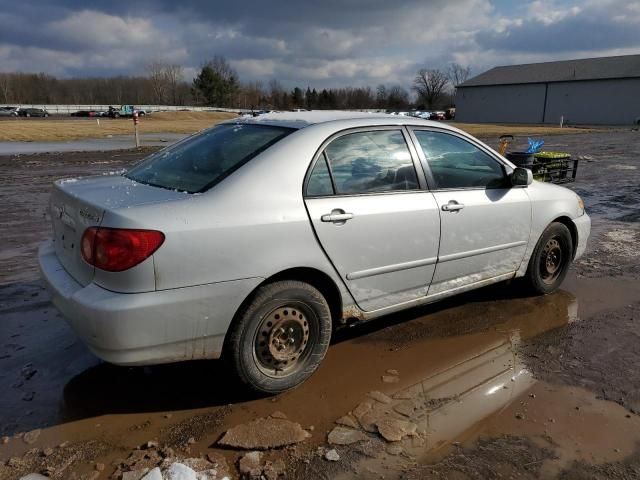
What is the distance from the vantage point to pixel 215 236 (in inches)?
112

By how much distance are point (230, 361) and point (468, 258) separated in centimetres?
210

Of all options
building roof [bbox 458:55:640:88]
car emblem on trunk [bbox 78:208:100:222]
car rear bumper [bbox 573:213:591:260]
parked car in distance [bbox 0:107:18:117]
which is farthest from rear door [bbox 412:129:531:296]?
parked car in distance [bbox 0:107:18:117]

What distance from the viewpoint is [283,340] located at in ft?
10.6

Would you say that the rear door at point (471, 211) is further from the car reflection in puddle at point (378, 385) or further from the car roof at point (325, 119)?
the car reflection in puddle at point (378, 385)

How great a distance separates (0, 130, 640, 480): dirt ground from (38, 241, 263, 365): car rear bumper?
47cm

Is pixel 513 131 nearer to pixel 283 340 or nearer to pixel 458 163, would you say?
pixel 458 163

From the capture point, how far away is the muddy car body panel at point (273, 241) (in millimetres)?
2758

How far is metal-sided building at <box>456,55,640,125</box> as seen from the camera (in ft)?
216

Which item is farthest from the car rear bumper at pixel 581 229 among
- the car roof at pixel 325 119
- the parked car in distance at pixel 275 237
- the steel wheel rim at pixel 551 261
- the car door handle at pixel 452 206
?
the car roof at pixel 325 119

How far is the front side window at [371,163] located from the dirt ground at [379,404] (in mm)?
1262

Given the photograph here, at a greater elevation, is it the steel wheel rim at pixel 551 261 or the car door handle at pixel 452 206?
the car door handle at pixel 452 206

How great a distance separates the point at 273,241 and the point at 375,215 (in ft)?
2.63

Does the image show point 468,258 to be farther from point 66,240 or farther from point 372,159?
point 66,240

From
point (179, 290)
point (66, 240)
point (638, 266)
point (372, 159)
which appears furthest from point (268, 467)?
point (638, 266)
